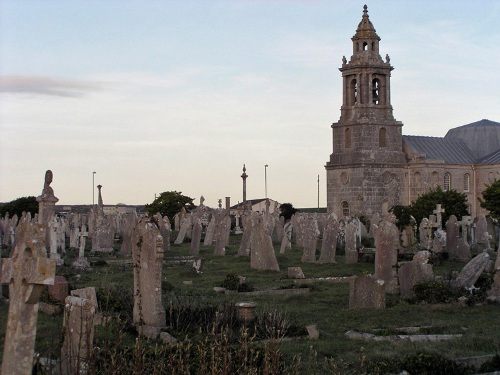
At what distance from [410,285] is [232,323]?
6540mm

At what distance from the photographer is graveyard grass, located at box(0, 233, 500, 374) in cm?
1283

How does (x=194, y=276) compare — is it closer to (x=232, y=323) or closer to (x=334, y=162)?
(x=232, y=323)

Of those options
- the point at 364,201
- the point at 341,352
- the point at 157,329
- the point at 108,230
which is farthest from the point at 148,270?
the point at 364,201

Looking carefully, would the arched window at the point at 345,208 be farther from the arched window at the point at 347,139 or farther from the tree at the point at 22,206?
the tree at the point at 22,206

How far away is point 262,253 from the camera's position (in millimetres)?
28219

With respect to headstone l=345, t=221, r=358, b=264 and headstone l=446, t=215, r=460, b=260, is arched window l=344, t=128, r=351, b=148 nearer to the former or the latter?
headstone l=446, t=215, r=460, b=260

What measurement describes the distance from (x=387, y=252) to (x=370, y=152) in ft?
179

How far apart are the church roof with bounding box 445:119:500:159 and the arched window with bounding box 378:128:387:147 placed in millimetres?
12805

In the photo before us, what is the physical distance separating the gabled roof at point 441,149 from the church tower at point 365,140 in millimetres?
3394

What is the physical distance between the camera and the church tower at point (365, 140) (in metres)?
74.2

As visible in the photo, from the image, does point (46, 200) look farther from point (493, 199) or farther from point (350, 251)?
point (493, 199)

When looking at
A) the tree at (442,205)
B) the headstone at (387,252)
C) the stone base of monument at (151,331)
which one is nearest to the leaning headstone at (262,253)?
the headstone at (387,252)

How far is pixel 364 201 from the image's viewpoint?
241 feet

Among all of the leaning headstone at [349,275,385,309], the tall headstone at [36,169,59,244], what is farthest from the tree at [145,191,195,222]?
the leaning headstone at [349,275,385,309]
